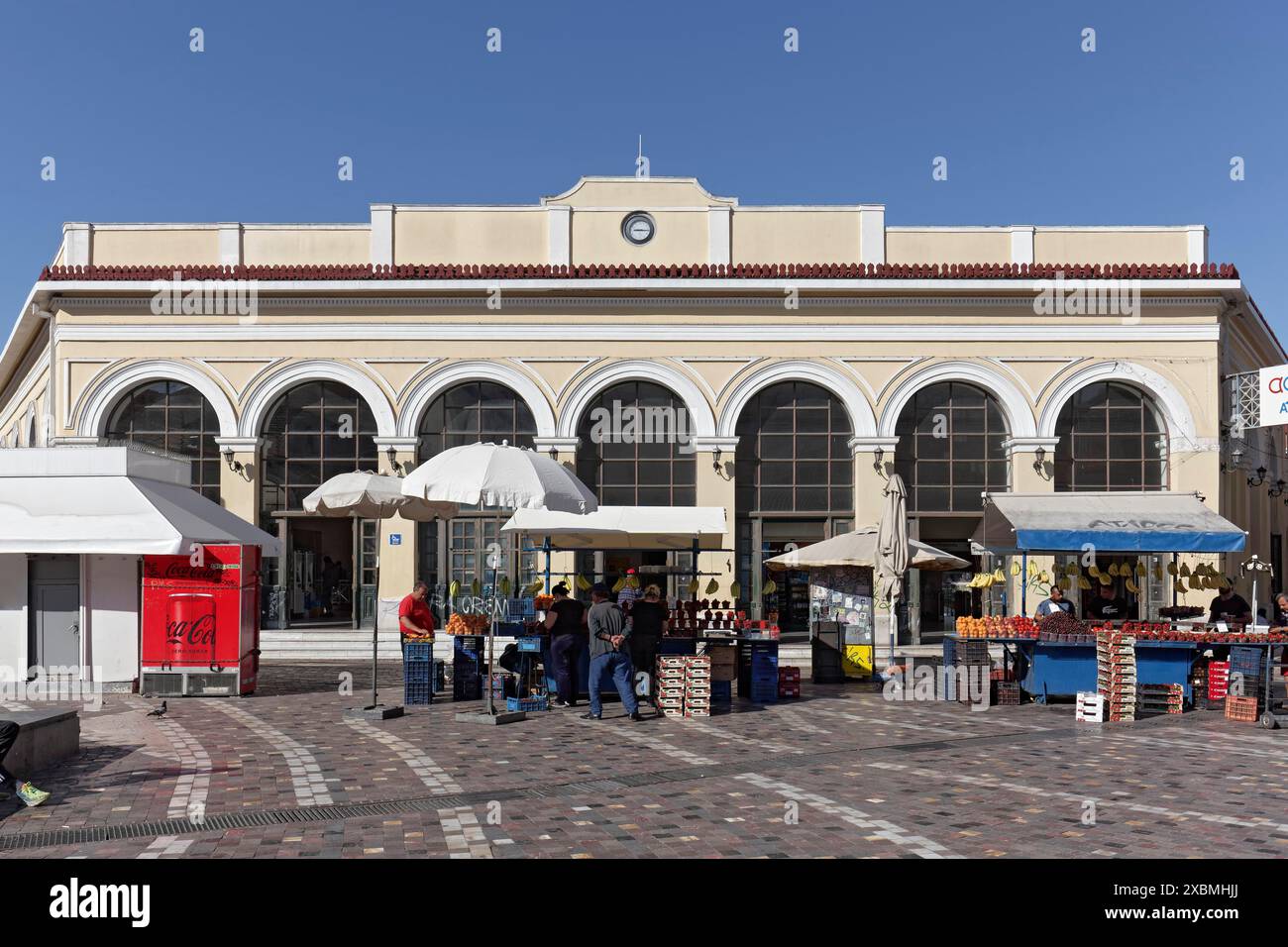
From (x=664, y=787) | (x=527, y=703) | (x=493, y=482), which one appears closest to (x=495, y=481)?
(x=493, y=482)

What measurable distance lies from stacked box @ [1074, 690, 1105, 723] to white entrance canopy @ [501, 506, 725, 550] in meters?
5.37

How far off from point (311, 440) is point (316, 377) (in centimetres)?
125

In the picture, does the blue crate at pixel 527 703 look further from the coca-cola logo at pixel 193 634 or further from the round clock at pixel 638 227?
the round clock at pixel 638 227

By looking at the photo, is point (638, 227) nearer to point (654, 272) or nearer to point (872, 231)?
point (654, 272)

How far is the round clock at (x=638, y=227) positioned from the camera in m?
23.5

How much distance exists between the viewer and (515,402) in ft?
75.6

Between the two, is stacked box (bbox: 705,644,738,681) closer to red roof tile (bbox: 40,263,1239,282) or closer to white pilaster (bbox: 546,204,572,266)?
red roof tile (bbox: 40,263,1239,282)

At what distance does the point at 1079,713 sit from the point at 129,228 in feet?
65.7

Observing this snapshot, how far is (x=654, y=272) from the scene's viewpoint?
22.7 metres

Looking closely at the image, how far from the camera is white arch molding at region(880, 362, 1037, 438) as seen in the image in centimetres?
2273

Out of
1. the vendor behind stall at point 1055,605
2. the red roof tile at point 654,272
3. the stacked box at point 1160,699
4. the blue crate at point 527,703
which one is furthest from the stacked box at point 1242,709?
the red roof tile at point 654,272

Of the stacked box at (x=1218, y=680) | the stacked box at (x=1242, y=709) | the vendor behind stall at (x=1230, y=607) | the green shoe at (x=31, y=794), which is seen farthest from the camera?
the vendor behind stall at (x=1230, y=607)

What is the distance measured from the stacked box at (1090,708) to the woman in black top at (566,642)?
5.78 metres
